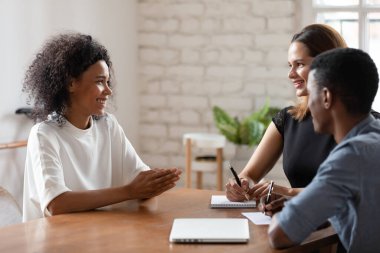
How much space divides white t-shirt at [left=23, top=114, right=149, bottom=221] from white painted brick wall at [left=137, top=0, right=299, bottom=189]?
82.1 inches

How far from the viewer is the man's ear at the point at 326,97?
187 centimetres

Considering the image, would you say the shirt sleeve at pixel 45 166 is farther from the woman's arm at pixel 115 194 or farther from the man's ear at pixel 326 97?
the man's ear at pixel 326 97

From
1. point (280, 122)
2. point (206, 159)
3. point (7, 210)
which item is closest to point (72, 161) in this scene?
point (7, 210)

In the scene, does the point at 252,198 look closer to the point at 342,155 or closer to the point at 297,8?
the point at 342,155

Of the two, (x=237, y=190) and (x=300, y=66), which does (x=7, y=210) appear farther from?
(x=300, y=66)

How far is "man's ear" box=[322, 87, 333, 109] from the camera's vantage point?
6.14ft

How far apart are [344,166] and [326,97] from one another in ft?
0.68

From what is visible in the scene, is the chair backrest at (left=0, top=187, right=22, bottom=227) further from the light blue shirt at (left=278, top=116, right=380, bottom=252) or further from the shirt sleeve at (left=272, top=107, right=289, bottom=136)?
the light blue shirt at (left=278, top=116, right=380, bottom=252)

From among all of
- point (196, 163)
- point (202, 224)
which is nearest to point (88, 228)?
point (202, 224)

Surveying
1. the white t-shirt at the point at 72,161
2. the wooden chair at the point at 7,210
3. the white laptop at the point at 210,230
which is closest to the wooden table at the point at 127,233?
the white laptop at the point at 210,230

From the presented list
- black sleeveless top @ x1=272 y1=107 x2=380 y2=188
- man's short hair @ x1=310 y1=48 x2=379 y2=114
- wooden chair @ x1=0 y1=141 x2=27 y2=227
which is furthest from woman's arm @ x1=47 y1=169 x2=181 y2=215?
man's short hair @ x1=310 y1=48 x2=379 y2=114

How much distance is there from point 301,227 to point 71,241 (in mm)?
713

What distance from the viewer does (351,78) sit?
73.0 inches

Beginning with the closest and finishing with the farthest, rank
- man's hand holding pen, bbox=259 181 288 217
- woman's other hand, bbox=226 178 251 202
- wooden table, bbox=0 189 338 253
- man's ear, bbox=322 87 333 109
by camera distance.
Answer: man's ear, bbox=322 87 333 109 → wooden table, bbox=0 189 338 253 → man's hand holding pen, bbox=259 181 288 217 → woman's other hand, bbox=226 178 251 202
